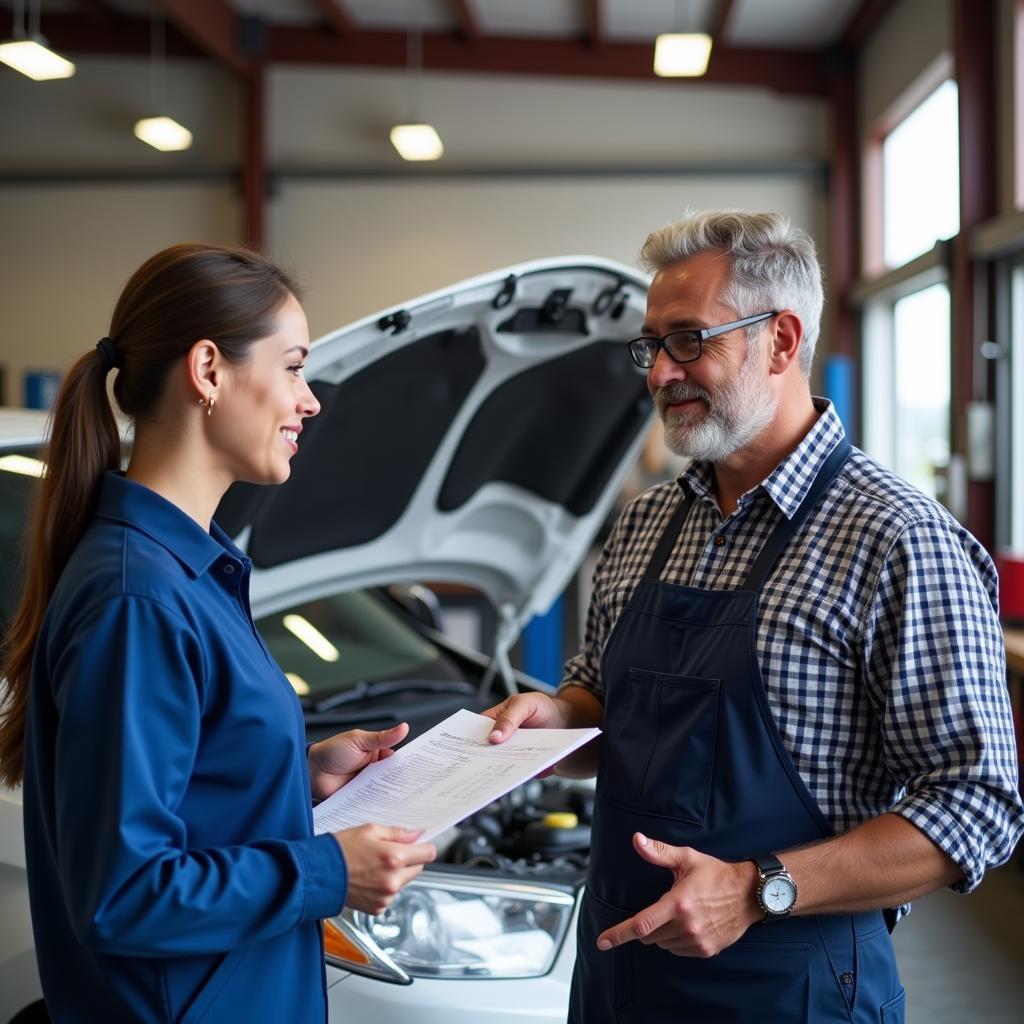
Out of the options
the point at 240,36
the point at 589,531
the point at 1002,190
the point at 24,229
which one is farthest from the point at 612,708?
the point at 24,229

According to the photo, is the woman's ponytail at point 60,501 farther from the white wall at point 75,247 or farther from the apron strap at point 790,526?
the white wall at point 75,247

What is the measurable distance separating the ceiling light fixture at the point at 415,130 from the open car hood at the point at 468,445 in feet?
17.7

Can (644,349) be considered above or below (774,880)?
above

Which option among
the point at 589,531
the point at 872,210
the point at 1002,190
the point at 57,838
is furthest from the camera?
the point at 872,210

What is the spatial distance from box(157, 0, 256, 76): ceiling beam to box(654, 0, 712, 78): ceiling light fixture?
308 centimetres

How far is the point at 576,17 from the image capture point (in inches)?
309

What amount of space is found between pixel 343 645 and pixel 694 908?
1573 millimetres

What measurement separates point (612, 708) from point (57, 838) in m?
0.74

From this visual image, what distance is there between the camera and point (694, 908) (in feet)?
3.91

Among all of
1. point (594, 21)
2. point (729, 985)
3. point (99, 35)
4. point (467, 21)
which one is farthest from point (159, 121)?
point (729, 985)

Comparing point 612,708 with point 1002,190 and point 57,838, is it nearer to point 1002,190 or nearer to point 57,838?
point 57,838

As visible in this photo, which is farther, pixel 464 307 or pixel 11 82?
pixel 11 82

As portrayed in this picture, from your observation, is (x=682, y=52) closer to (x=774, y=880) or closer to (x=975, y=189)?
(x=975, y=189)

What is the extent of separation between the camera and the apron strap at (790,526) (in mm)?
1399
